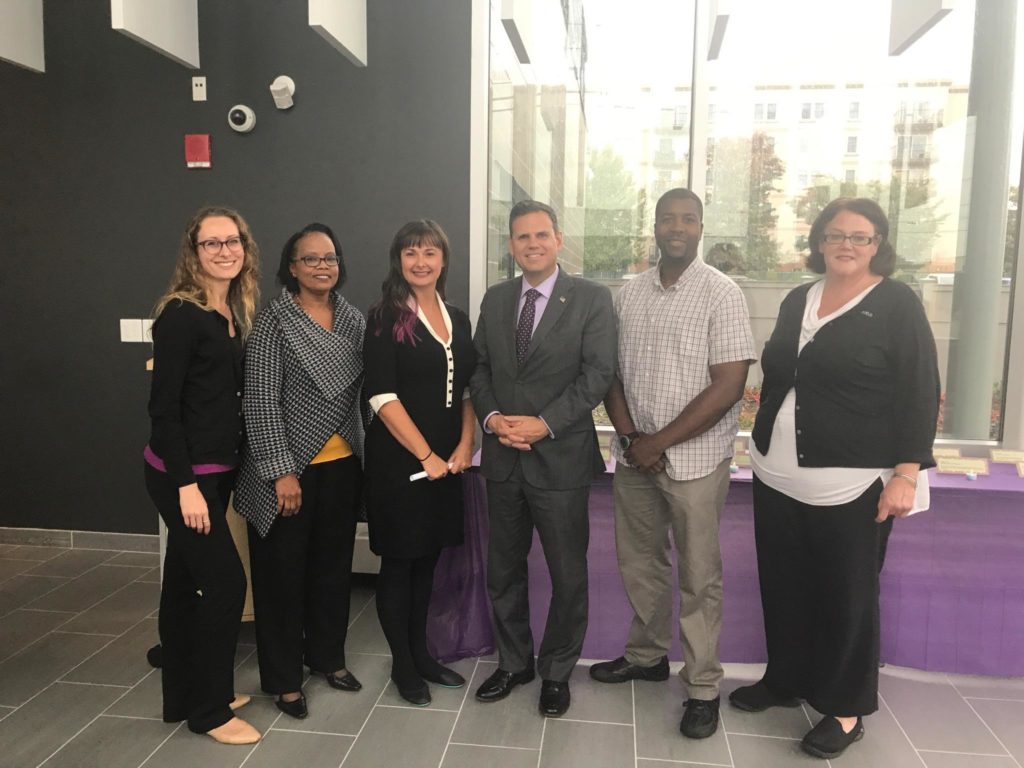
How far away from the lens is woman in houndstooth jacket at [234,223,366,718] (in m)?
2.25

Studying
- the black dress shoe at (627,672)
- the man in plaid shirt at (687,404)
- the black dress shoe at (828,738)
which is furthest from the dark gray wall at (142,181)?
the black dress shoe at (828,738)

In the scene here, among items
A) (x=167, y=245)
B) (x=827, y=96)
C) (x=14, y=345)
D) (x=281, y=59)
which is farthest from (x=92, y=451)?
(x=827, y=96)

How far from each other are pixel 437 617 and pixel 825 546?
1.39 m

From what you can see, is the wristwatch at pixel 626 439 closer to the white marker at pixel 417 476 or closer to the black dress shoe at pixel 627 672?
the white marker at pixel 417 476

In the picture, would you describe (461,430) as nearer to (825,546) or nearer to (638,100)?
(825,546)

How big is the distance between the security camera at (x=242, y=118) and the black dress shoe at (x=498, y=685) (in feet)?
8.72

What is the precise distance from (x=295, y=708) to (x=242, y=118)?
102 inches

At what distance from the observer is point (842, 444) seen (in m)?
2.13

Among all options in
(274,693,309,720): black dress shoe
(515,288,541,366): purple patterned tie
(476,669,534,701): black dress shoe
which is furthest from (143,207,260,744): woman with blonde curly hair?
(515,288,541,366): purple patterned tie

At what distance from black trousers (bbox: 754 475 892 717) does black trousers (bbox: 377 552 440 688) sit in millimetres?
1100

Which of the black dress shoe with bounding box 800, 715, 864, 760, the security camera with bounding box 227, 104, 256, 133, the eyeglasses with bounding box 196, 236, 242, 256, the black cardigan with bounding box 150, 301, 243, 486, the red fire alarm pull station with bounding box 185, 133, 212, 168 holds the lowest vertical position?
the black dress shoe with bounding box 800, 715, 864, 760

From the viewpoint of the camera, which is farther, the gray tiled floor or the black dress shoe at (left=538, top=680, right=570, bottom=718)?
the black dress shoe at (left=538, top=680, right=570, bottom=718)

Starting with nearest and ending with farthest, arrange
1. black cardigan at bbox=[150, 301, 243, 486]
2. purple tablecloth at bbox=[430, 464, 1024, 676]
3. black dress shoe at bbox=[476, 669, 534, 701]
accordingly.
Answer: black cardigan at bbox=[150, 301, 243, 486] < black dress shoe at bbox=[476, 669, 534, 701] < purple tablecloth at bbox=[430, 464, 1024, 676]

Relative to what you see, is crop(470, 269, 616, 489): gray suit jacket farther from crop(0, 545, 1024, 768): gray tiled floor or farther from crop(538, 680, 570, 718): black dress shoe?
crop(0, 545, 1024, 768): gray tiled floor
